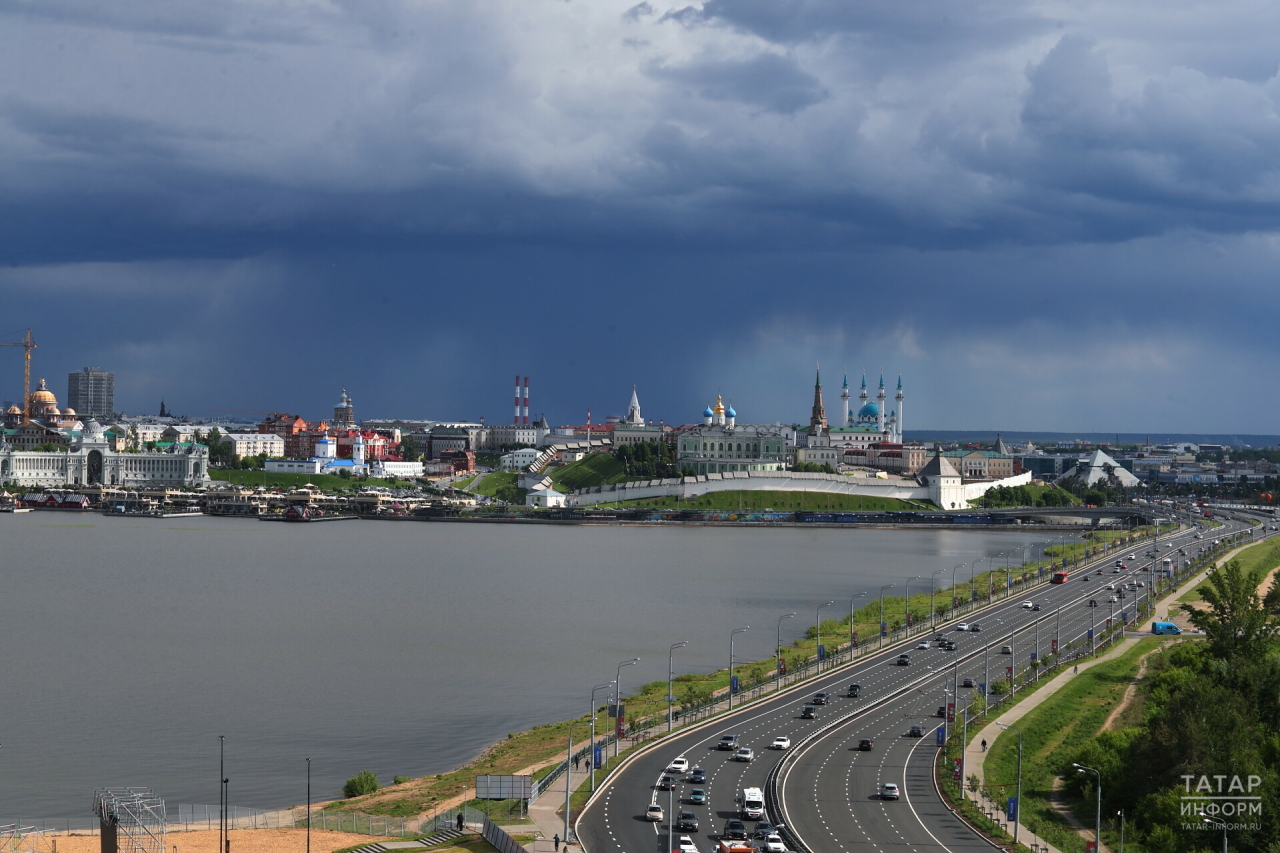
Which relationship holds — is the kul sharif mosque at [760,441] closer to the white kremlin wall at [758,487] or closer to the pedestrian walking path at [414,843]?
the white kremlin wall at [758,487]

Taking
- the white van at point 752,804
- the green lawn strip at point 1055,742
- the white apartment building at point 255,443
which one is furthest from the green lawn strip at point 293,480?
the white van at point 752,804

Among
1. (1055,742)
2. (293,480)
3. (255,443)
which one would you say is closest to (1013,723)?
(1055,742)

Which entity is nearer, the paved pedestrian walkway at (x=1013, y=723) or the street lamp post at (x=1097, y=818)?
the street lamp post at (x=1097, y=818)

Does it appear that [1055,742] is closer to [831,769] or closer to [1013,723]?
[1013,723]

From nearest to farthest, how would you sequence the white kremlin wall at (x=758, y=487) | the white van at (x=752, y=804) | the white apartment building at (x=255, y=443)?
the white van at (x=752, y=804), the white kremlin wall at (x=758, y=487), the white apartment building at (x=255, y=443)

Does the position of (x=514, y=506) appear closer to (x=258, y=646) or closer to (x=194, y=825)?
(x=258, y=646)

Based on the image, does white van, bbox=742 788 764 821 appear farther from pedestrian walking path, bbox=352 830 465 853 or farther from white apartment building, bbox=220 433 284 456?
white apartment building, bbox=220 433 284 456

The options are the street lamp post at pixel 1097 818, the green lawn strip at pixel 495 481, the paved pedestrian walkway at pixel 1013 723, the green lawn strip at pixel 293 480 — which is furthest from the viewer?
the green lawn strip at pixel 495 481
